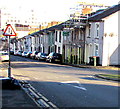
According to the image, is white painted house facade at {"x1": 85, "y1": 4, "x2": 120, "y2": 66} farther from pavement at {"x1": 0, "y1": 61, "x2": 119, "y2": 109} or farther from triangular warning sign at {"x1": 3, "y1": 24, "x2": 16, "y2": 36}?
pavement at {"x1": 0, "y1": 61, "x2": 119, "y2": 109}

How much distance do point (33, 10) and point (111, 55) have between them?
553ft

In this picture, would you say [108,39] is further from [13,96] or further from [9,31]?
[13,96]

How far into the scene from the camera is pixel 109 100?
8.81 metres

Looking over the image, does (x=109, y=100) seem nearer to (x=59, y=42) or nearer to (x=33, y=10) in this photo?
(x=59, y=42)

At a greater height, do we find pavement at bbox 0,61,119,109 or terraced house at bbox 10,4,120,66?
terraced house at bbox 10,4,120,66

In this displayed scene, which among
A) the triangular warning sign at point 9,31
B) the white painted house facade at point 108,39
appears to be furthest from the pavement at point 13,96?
the white painted house facade at point 108,39

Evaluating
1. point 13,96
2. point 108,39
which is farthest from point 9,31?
point 108,39

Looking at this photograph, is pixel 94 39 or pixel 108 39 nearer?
pixel 108 39

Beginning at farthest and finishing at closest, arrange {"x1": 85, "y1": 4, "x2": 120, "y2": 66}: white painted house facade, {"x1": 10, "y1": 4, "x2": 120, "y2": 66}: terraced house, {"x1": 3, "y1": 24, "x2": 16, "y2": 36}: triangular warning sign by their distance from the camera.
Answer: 1. {"x1": 10, "y1": 4, "x2": 120, "y2": 66}: terraced house
2. {"x1": 85, "y1": 4, "x2": 120, "y2": 66}: white painted house facade
3. {"x1": 3, "y1": 24, "x2": 16, "y2": 36}: triangular warning sign

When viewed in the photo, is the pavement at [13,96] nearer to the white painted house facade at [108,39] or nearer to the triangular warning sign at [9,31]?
the triangular warning sign at [9,31]

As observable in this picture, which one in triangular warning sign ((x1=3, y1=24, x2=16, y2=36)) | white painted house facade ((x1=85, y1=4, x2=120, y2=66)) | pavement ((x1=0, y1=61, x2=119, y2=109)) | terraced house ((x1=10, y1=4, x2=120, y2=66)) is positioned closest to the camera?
pavement ((x1=0, y1=61, x2=119, y2=109))

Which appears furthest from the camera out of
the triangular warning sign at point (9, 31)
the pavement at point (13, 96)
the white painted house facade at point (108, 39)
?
the white painted house facade at point (108, 39)

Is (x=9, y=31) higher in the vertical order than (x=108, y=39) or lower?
lower

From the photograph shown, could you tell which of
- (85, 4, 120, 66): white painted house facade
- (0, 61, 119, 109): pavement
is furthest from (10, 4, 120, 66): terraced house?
(0, 61, 119, 109): pavement
